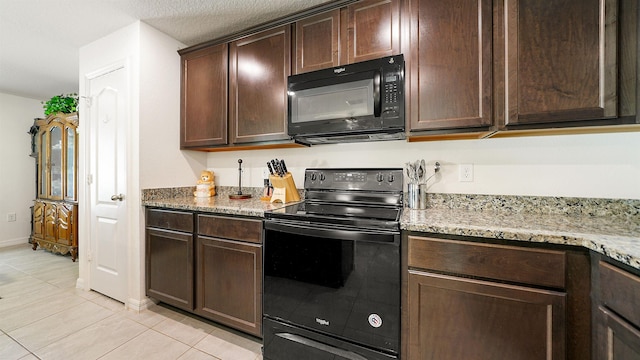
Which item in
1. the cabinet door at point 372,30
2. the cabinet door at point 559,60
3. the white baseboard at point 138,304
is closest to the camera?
the cabinet door at point 559,60

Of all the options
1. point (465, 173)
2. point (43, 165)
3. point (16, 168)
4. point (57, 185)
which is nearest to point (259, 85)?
point (465, 173)

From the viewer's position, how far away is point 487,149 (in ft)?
5.43

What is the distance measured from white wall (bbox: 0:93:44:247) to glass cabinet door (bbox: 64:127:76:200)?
148cm

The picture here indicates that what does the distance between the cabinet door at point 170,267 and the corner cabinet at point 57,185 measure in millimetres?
2049

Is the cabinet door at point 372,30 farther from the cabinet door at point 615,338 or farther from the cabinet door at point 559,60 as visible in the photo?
the cabinet door at point 615,338

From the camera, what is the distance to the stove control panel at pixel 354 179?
1.78 metres

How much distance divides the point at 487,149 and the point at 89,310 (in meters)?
3.29

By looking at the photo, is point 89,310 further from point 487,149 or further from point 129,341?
point 487,149

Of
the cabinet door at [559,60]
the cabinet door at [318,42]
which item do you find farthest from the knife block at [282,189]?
the cabinet door at [559,60]

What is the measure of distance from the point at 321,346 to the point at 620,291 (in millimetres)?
1251

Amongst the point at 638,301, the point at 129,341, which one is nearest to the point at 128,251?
the point at 129,341

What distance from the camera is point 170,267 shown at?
6.62ft

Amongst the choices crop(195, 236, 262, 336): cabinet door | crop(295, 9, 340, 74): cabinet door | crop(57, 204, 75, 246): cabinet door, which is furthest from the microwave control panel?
crop(57, 204, 75, 246): cabinet door

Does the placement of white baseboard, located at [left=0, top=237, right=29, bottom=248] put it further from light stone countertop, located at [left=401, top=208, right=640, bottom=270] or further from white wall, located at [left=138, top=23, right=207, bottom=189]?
light stone countertop, located at [left=401, top=208, right=640, bottom=270]
